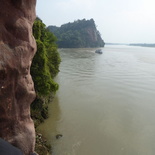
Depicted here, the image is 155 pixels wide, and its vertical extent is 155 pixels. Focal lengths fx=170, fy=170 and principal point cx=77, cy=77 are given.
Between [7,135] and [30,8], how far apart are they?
5.40 m

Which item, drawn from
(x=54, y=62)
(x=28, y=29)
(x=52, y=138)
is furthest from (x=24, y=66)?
(x=54, y=62)

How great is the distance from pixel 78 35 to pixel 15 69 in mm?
119972

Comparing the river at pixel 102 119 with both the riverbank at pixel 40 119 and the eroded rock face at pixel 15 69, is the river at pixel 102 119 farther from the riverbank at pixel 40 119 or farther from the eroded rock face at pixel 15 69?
the eroded rock face at pixel 15 69

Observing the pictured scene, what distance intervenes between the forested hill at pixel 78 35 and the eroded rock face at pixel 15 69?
107205 millimetres

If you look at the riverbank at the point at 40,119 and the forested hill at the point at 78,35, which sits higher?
the forested hill at the point at 78,35

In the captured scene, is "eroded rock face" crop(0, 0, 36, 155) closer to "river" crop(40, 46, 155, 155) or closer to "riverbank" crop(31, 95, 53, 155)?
"riverbank" crop(31, 95, 53, 155)

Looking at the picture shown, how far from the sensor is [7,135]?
7020 millimetres

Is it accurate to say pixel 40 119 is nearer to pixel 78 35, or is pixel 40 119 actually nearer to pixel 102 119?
pixel 102 119

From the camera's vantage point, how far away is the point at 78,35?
12256 centimetres

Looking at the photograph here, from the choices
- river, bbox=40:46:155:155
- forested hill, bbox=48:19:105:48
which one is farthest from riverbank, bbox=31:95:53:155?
forested hill, bbox=48:19:105:48

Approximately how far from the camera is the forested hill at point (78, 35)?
113 m

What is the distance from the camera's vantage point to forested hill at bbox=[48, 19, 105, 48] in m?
113

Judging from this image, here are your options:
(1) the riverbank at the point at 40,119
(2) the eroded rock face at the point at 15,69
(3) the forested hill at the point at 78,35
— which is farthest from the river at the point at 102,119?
(3) the forested hill at the point at 78,35

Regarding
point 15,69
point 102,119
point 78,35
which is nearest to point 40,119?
point 102,119
